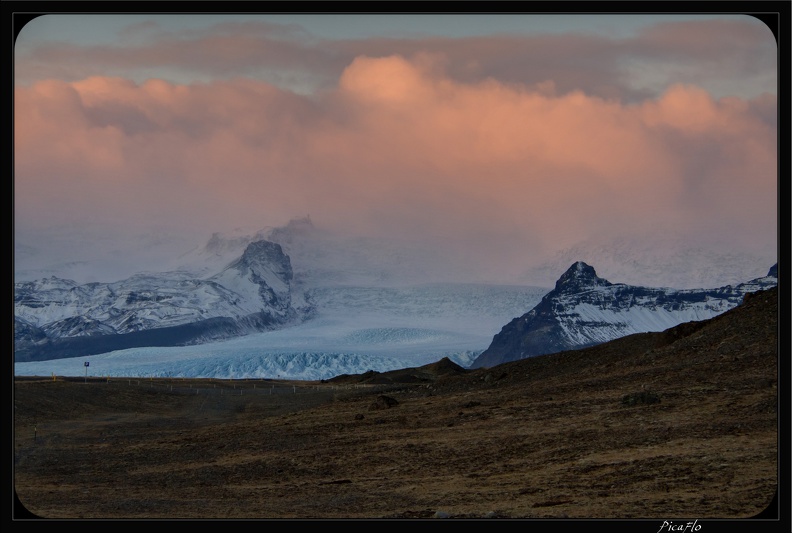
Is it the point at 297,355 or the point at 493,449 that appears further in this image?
the point at 297,355

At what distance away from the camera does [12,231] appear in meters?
13.3

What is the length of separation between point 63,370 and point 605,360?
89014 mm
